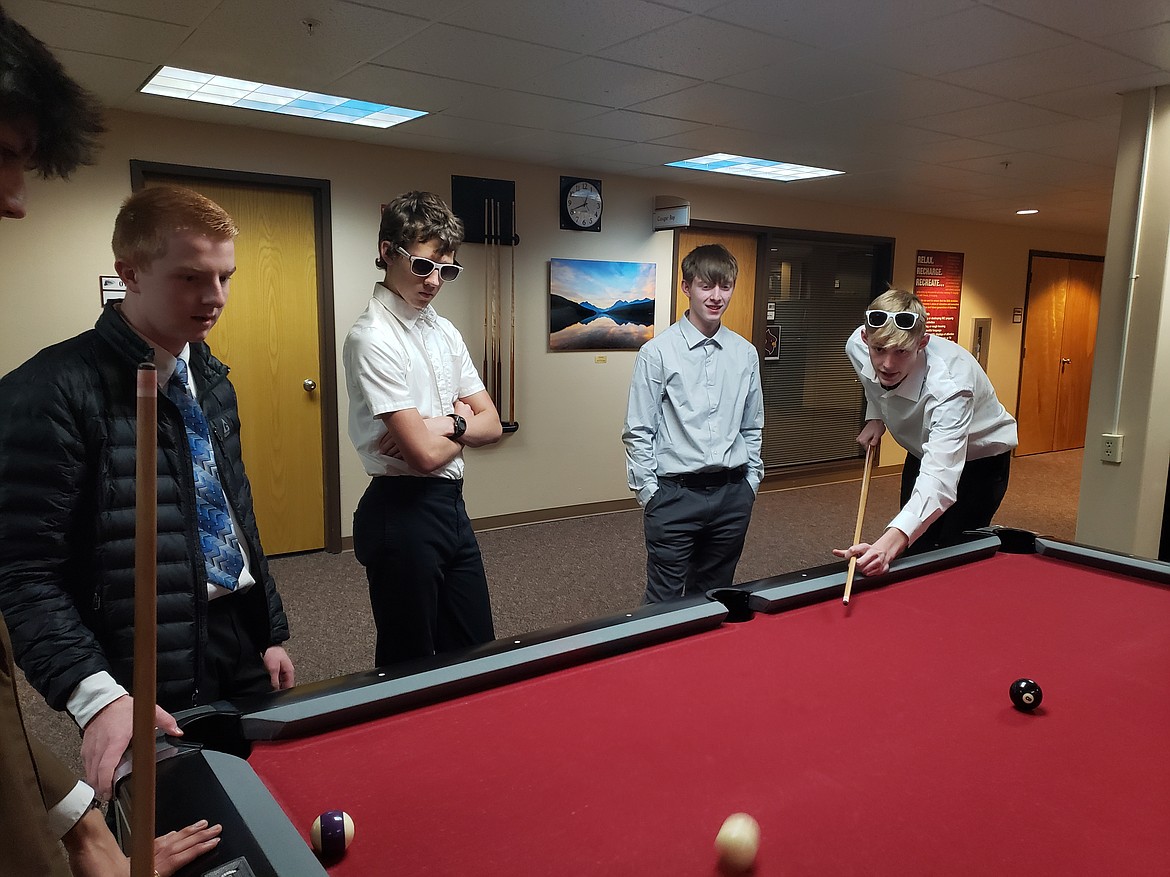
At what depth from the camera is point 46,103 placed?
71 cm

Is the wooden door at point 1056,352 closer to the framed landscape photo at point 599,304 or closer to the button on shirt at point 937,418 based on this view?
the framed landscape photo at point 599,304

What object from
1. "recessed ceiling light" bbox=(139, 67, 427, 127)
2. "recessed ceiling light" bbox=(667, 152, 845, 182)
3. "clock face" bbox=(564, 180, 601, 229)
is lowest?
"clock face" bbox=(564, 180, 601, 229)

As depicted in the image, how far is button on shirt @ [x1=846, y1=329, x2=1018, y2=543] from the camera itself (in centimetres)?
225

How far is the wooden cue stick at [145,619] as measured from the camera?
0.53 m

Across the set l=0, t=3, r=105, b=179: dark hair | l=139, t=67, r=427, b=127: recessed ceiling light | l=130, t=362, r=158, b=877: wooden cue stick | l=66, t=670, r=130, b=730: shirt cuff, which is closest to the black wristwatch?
l=66, t=670, r=130, b=730: shirt cuff

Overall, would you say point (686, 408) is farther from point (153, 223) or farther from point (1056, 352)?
point (1056, 352)

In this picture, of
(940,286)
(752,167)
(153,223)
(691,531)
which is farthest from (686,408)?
(940,286)

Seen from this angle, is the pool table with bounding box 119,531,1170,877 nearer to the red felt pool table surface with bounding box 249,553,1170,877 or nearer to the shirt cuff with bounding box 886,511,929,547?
the red felt pool table surface with bounding box 249,553,1170,877

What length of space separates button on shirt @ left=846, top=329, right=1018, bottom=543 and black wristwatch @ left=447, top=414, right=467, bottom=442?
1.16 m

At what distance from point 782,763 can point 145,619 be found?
0.91 m

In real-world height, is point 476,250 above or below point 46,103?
above

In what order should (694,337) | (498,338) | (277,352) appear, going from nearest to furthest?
(694,337) → (277,352) → (498,338)

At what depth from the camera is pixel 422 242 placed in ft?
6.41

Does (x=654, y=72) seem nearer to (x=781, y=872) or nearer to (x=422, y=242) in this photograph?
(x=422, y=242)
